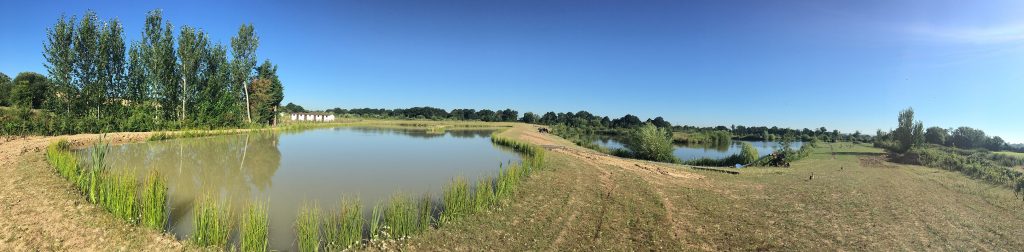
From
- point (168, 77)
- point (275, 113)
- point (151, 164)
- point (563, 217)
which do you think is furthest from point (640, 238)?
point (275, 113)

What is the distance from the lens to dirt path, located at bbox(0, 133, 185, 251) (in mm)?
4551

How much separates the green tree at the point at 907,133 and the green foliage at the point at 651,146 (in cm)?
1934

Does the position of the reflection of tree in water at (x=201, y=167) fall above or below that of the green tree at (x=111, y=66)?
below

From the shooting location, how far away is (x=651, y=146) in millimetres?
20344

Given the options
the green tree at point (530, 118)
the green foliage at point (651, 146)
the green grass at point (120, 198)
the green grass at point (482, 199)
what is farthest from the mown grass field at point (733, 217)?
the green tree at point (530, 118)

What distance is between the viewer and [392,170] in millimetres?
12500

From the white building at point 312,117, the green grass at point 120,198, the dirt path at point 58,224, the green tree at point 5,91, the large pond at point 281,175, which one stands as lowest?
the large pond at point 281,175

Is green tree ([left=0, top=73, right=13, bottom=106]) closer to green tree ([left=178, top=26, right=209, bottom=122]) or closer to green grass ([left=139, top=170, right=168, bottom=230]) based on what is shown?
green tree ([left=178, top=26, right=209, bottom=122])

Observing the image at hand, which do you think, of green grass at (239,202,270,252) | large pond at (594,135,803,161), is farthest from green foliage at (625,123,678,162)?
green grass at (239,202,270,252)

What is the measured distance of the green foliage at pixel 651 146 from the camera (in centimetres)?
1992

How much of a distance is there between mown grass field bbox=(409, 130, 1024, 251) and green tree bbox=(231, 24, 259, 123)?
31.0 metres

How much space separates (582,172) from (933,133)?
3993cm

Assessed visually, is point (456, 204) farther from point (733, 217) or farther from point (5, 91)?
point (5, 91)

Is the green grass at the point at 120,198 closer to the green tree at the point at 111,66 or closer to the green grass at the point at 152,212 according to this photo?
the green grass at the point at 152,212
